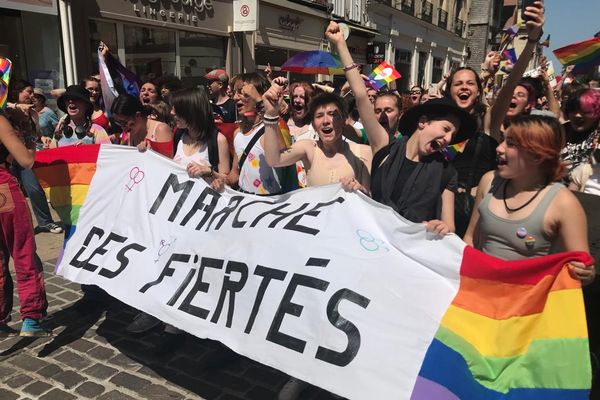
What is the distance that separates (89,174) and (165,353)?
1.54 m

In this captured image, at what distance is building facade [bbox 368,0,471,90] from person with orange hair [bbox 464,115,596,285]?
2063 centimetres

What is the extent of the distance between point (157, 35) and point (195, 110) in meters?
8.87

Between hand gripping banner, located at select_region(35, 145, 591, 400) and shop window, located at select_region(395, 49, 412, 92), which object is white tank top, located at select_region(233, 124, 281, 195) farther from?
shop window, located at select_region(395, 49, 412, 92)

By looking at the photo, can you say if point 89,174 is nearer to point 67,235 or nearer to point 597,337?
Answer: point 67,235

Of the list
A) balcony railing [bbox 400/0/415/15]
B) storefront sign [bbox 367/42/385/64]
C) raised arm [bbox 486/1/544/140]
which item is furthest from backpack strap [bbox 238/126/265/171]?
balcony railing [bbox 400/0/415/15]

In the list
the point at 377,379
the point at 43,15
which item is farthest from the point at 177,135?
the point at 43,15

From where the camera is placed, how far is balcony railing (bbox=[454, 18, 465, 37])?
112 feet

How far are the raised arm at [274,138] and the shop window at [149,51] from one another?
8.72 meters

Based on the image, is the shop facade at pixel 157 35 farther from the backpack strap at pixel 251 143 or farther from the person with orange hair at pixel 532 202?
the person with orange hair at pixel 532 202

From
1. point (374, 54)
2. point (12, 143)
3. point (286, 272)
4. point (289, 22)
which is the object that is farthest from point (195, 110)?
point (374, 54)

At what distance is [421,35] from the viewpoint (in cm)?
2727

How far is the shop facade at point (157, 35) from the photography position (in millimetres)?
9141

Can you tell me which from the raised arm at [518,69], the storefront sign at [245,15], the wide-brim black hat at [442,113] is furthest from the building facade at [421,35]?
the wide-brim black hat at [442,113]

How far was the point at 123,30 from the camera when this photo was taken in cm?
1012
